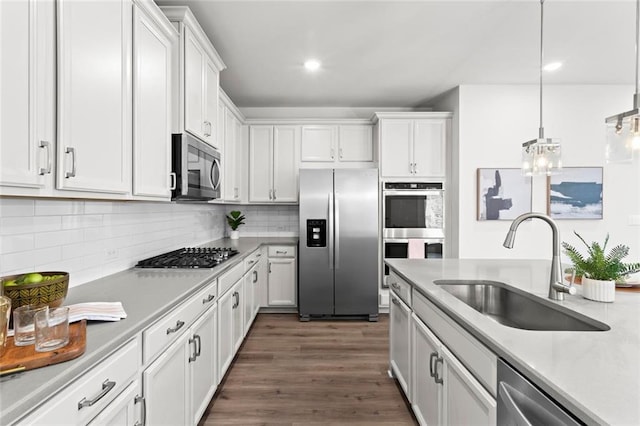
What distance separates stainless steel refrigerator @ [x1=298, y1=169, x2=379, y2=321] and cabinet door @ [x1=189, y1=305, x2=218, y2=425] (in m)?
1.86

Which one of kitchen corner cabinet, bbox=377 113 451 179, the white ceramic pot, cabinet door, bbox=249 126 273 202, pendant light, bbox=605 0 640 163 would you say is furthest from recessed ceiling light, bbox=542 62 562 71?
cabinet door, bbox=249 126 273 202

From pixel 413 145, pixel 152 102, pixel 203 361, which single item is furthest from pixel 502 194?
pixel 152 102

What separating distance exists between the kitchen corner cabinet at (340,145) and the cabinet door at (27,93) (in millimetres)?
3392

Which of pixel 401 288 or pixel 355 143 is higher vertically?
pixel 355 143

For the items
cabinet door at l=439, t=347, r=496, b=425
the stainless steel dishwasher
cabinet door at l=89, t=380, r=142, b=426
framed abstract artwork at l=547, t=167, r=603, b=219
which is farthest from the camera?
framed abstract artwork at l=547, t=167, r=603, b=219

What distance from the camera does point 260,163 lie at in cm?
444

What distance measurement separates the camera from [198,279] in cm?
189

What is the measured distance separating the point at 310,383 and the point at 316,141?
2.91m

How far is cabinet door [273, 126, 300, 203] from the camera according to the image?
4.43 metres

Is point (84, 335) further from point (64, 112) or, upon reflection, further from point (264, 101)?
point (264, 101)

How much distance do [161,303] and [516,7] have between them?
2901mm

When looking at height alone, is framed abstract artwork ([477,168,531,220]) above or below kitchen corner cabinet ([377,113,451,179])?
below

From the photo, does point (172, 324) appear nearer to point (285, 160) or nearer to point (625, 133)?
point (625, 133)

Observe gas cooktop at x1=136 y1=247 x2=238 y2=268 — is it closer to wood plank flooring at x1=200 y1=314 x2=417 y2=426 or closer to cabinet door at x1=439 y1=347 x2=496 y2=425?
wood plank flooring at x1=200 y1=314 x2=417 y2=426
